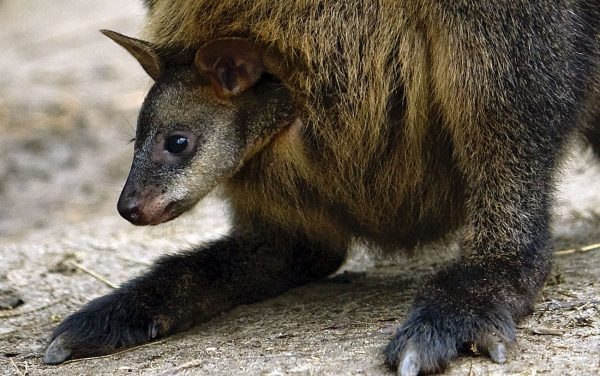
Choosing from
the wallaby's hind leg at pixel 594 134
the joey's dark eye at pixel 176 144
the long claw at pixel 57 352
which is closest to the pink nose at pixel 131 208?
the joey's dark eye at pixel 176 144

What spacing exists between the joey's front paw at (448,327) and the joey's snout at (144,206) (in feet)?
2.88

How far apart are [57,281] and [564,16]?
8.33 ft

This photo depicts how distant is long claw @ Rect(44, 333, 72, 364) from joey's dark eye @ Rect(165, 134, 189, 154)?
0.78 metres

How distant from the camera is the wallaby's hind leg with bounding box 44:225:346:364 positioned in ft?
12.4

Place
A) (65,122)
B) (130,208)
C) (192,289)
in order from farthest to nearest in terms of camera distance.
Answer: (65,122), (192,289), (130,208)

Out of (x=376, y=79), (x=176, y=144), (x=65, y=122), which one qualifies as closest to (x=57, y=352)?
(x=176, y=144)

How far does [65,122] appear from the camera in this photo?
8.44 metres

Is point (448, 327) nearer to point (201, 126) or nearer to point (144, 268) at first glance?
point (201, 126)

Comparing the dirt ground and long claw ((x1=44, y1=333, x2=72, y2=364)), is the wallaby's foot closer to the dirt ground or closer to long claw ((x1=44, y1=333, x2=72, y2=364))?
the dirt ground

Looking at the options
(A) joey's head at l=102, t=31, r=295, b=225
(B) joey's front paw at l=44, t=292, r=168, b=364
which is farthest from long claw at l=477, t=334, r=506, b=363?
(B) joey's front paw at l=44, t=292, r=168, b=364

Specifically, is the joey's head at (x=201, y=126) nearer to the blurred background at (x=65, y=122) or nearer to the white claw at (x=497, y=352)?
the white claw at (x=497, y=352)

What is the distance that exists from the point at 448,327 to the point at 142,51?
1427 mm

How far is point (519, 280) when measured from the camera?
350 cm

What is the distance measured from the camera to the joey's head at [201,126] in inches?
139
